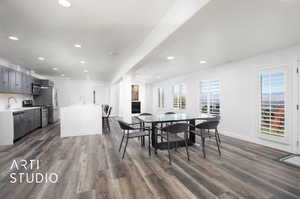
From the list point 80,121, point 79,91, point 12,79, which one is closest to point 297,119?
point 80,121

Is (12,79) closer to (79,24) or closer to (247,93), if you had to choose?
(79,24)

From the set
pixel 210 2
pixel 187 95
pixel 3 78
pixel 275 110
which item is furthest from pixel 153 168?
pixel 3 78

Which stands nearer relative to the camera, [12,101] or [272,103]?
[272,103]

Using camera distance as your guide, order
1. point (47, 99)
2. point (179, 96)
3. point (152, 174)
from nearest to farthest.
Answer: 1. point (152, 174)
2. point (47, 99)
3. point (179, 96)

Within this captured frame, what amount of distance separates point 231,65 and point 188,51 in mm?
2141

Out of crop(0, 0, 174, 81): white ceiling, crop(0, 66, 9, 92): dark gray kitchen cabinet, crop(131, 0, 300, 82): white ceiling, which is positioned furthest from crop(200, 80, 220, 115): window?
crop(0, 66, 9, 92): dark gray kitchen cabinet

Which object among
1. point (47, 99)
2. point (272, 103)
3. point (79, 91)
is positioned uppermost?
point (79, 91)

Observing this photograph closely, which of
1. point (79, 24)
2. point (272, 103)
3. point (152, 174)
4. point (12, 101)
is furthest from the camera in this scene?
point (12, 101)

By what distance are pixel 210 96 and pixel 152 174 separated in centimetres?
408

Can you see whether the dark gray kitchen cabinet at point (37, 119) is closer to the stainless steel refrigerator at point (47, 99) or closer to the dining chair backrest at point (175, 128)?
the stainless steel refrigerator at point (47, 99)

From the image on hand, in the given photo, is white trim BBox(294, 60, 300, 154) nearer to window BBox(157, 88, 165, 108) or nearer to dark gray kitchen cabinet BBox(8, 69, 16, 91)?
window BBox(157, 88, 165, 108)

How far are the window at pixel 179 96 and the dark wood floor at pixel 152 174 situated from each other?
3771 mm

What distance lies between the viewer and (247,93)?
4.12 metres

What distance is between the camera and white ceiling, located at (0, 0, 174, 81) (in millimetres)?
1974
